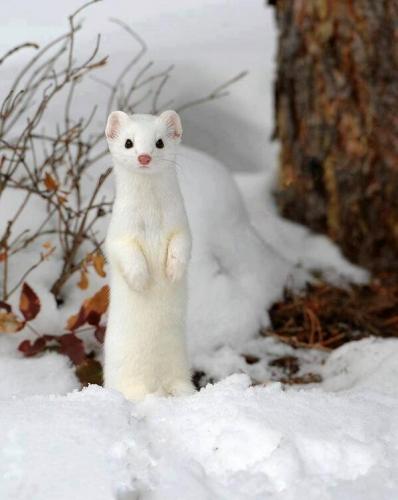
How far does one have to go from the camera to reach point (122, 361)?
2033 mm

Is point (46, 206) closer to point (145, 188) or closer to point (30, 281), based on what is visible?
point (30, 281)

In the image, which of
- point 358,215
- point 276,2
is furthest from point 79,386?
point 276,2

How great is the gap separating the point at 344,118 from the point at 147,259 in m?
1.65

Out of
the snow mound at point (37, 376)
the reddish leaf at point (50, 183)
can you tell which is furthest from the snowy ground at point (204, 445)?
the reddish leaf at point (50, 183)

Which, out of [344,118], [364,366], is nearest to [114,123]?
[364,366]

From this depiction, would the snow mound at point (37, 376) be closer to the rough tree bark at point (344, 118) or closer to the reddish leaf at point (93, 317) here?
the reddish leaf at point (93, 317)

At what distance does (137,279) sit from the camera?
193 centimetres

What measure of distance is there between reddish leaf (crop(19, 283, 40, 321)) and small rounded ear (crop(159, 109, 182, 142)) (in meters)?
0.80

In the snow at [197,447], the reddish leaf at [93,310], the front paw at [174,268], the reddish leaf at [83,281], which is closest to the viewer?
the snow at [197,447]

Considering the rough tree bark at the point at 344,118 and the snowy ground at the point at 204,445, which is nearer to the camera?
the snowy ground at the point at 204,445

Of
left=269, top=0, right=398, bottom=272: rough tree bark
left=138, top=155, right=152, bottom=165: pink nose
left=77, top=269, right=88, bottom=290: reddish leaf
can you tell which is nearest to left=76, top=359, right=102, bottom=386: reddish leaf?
left=77, top=269, right=88, bottom=290: reddish leaf

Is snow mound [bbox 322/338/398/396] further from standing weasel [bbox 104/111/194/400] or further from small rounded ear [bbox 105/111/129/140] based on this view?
small rounded ear [bbox 105/111/129/140]

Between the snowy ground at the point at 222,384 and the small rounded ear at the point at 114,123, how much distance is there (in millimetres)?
617

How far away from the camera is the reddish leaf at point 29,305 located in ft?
8.11
